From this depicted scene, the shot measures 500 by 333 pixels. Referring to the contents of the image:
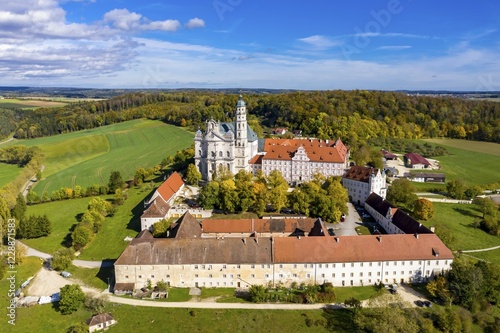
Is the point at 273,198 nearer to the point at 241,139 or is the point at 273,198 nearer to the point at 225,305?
the point at 241,139

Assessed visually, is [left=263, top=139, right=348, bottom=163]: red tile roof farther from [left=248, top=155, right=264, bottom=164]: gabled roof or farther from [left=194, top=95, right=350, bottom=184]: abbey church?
[left=248, top=155, right=264, bottom=164]: gabled roof

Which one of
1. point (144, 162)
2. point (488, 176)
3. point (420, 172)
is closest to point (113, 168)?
point (144, 162)

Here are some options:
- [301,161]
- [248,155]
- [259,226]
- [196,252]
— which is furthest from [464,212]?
[196,252]

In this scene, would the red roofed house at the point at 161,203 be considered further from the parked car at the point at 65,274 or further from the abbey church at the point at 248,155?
the parked car at the point at 65,274

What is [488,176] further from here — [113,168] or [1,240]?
[1,240]

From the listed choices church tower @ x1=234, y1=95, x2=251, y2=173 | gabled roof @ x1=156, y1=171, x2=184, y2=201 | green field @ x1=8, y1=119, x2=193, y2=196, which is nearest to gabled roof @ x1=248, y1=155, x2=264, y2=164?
church tower @ x1=234, y1=95, x2=251, y2=173
